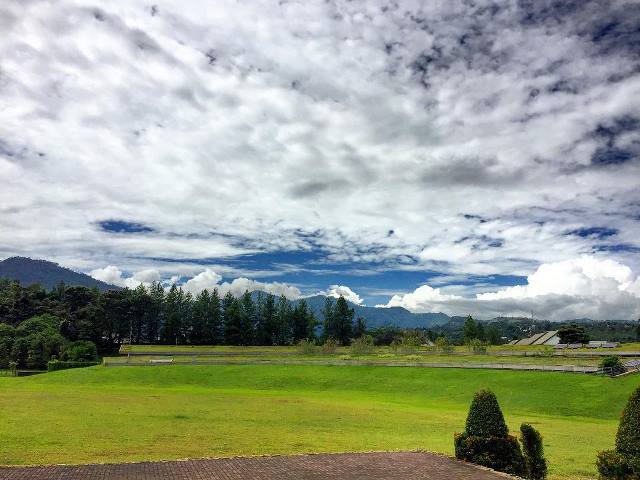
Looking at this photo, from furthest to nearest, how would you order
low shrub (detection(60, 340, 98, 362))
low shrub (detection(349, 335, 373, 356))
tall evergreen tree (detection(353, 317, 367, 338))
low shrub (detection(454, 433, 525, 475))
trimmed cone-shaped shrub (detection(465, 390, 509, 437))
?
tall evergreen tree (detection(353, 317, 367, 338)) < low shrub (detection(349, 335, 373, 356)) < low shrub (detection(60, 340, 98, 362)) < trimmed cone-shaped shrub (detection(465, 390, 509, 437)) < low shrub (detection(454, 433, 525, 475))

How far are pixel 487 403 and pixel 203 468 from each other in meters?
11.5

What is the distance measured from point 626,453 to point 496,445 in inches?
194

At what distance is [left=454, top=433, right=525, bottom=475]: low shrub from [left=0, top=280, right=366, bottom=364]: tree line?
113 metres

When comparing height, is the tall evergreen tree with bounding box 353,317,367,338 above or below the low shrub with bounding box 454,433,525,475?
above

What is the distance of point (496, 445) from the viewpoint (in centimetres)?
1945

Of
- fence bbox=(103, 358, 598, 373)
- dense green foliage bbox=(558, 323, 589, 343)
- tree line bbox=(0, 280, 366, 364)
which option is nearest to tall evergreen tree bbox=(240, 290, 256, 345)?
tree line bbox=(0, 280, 366, 364)

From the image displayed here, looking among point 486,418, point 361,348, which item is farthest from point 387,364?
point 486,418

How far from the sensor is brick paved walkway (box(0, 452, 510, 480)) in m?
16.3

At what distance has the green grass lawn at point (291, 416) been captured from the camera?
71.4 feet

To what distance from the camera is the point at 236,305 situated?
142 meters

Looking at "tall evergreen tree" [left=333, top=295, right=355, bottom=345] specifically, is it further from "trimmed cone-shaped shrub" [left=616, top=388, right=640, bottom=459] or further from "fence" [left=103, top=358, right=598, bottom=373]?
"trimmed cone-shaped shrub" [left=616, top=388, right=640, bottom=459]

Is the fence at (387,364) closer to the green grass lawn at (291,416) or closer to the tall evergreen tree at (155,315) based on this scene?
the green grass lawn at (291,416)

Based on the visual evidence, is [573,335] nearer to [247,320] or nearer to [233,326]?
[247,320]

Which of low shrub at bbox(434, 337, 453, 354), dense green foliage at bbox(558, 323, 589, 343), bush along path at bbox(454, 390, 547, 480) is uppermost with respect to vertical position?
dense green foliage at bbox(558, 323, 589, 343)
